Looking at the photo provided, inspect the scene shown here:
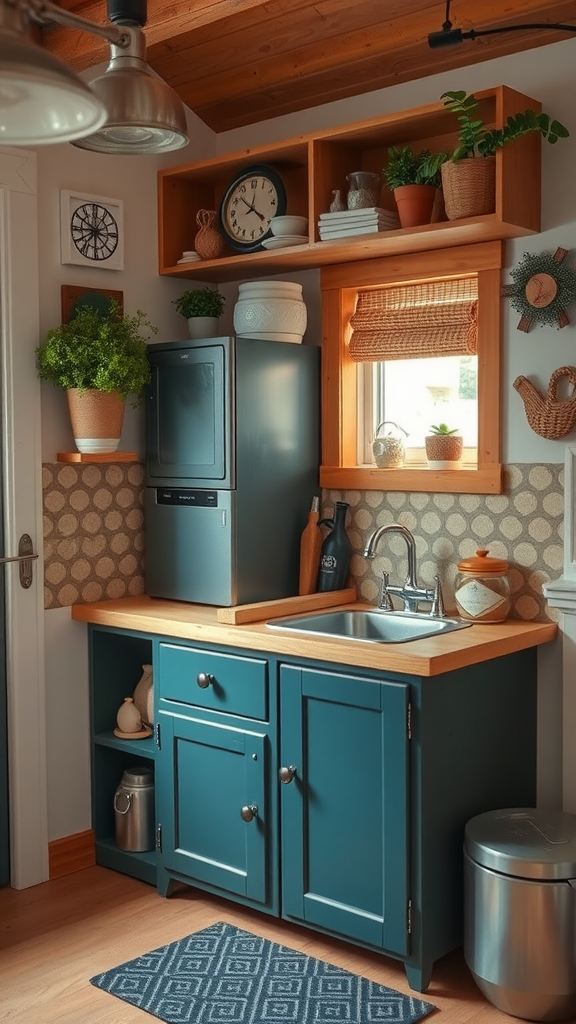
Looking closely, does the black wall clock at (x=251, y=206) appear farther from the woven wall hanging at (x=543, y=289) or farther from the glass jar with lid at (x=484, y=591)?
the glass jar with lid at (x=484, y=591)

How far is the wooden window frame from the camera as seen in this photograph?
3260mm

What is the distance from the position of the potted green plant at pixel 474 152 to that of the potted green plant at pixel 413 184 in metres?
0.10

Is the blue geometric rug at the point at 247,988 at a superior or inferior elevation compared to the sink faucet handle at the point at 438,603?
inferior

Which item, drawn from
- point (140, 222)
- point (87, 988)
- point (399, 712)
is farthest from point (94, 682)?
point (140, 222)

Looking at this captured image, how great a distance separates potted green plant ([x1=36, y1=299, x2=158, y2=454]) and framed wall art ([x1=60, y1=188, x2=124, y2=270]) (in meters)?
0.20

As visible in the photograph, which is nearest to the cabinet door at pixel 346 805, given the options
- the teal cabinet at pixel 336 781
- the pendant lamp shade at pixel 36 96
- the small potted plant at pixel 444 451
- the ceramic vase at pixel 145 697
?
the teal cabinet at pixel 336 781

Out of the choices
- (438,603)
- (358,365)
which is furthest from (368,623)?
(358,365)

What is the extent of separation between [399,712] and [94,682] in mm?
1324

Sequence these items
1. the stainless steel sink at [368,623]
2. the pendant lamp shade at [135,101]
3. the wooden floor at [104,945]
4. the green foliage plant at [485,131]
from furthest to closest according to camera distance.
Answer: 1. the stainless steel sink at [368,623]
2. the green foliage plant at [485,131]
3. the wooden floor at [104,945]
4. the pendant lamp shade at [135,101]

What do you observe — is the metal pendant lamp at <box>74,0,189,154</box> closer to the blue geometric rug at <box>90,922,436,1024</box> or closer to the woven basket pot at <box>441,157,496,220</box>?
the woven basket pot at <box>441,157,496,220</box>

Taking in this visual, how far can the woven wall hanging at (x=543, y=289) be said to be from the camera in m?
3.07

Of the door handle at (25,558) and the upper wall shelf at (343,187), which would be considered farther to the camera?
the door handle at (25,558)

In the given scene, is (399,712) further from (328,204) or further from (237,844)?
(328,204)

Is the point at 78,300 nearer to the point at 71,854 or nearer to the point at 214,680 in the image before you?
the point at 214,680
